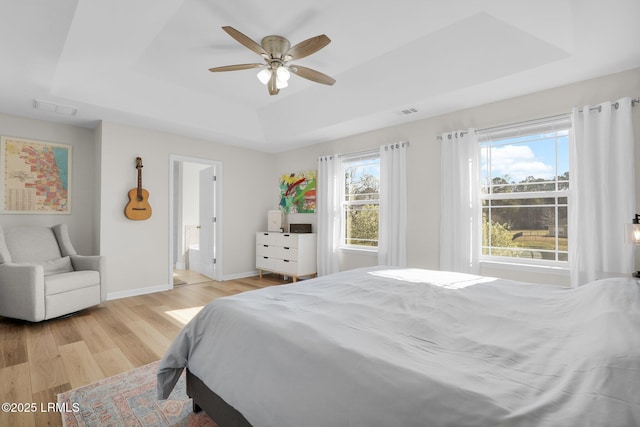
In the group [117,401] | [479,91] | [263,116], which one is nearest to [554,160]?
[479,91]

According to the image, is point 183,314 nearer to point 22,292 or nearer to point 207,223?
point 22,292

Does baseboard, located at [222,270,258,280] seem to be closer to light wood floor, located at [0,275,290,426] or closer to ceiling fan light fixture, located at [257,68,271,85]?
light wood floor, located at [0,275,290,426]

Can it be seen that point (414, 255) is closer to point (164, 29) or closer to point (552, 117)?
point (552, 117)

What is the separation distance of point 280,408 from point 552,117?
3536 millimetres

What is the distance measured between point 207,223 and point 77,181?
1911 millimetres

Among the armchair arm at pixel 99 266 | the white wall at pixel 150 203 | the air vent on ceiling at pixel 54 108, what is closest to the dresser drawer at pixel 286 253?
the white wall at pixel 150 203

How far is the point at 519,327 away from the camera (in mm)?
1255

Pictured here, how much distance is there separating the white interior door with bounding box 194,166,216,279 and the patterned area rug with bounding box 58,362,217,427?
3.33m

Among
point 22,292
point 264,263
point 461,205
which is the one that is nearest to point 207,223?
point 264,263

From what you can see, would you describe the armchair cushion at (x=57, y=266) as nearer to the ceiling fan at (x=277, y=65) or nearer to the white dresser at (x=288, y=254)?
the white dresser at (x=288, y=254)

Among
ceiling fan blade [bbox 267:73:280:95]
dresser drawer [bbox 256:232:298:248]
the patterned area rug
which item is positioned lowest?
the patterned area rug

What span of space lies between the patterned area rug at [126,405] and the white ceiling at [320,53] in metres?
2.46

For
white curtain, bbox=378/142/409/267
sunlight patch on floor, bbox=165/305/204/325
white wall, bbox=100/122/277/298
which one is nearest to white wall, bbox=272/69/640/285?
white curtain, bbox=378/142/409/267

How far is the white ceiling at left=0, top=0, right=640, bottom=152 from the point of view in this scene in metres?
2.20
